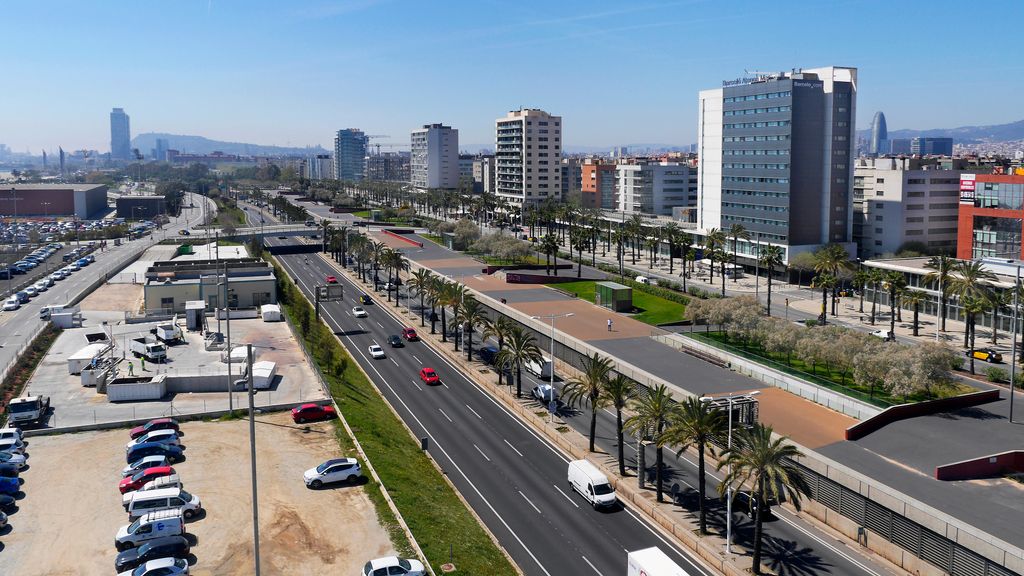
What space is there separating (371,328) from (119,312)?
29456mm

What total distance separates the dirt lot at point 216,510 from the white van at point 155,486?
1.67ft

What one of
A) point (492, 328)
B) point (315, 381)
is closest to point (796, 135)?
point (492, 328)

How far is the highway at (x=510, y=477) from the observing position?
35.5 m

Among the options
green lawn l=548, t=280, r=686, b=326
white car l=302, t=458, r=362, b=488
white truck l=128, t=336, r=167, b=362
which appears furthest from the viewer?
green lawn l=548, t=280, r=686, b=326

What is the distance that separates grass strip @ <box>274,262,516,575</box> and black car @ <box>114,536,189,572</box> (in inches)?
338

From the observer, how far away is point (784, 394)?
53219 millimetres

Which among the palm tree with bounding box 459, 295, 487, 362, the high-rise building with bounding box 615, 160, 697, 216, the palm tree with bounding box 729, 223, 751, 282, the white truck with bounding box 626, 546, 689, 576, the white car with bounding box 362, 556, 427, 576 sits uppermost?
the high-rise building with bounding box 615, 160, 697, 216

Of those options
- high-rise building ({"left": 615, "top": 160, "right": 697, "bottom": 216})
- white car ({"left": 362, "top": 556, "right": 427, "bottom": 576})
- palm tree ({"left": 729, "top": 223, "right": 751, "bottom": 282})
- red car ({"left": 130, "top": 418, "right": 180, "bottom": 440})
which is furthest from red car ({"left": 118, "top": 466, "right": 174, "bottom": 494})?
high-rise building ({"left": 615, "top": 160, "right": 697, "bottom": 216})

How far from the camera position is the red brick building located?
8700 centimetres

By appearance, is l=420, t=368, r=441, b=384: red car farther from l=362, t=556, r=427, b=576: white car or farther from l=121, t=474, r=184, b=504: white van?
l=362, t=556, r=427, b=576: white car

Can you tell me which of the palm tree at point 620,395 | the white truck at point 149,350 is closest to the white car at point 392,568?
the palm tree at point 620,395

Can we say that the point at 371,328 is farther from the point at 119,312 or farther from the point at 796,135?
the point at 796,135

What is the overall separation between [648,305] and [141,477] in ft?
199

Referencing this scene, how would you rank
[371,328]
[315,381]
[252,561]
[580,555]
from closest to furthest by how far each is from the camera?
1. [252,561]
2. [580,555]
3. [315,381]
4. [371,328]
